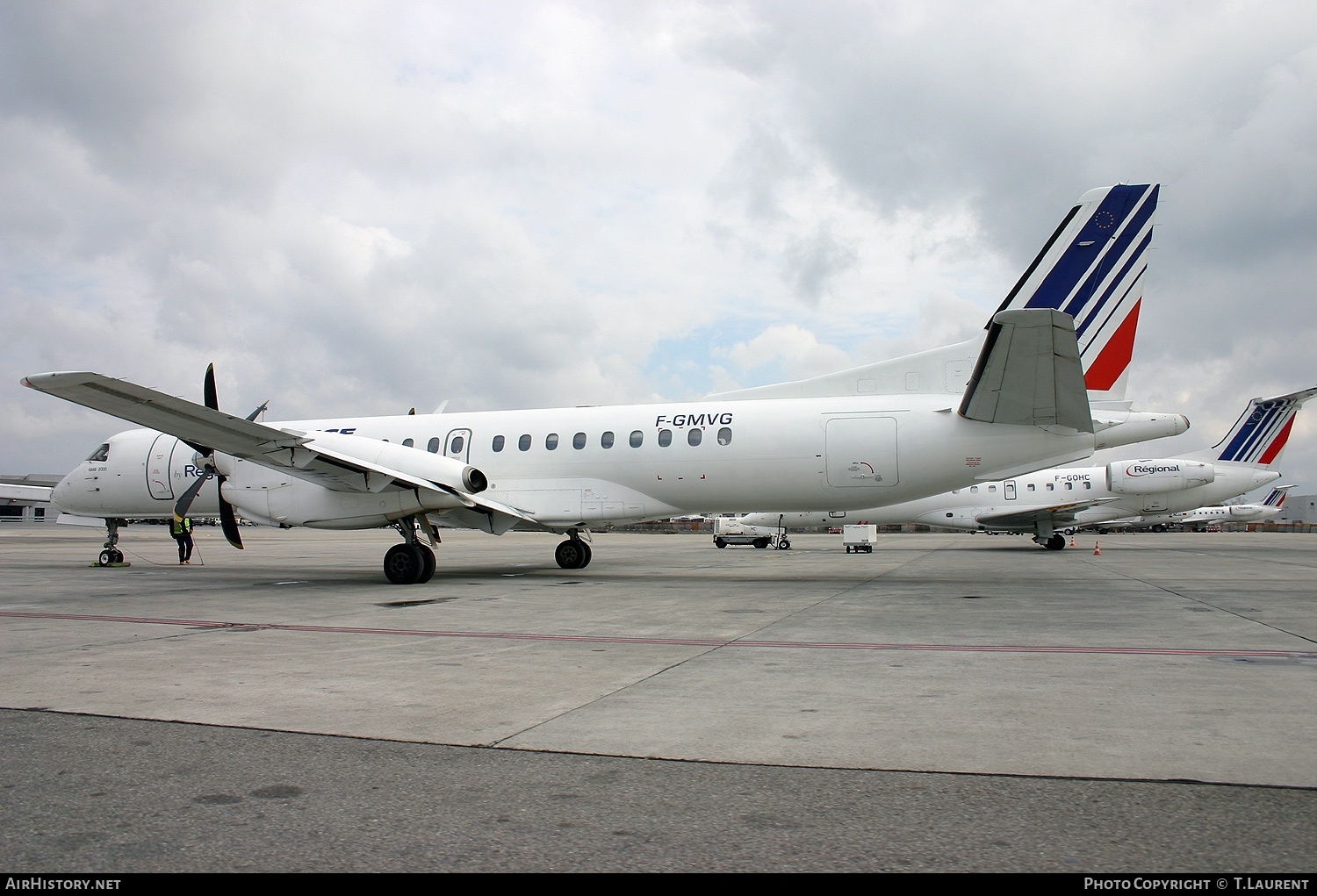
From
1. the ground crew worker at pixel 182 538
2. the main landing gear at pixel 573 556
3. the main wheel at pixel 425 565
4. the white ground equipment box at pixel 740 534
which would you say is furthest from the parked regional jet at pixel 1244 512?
the ground crew worker at pixel 182 538

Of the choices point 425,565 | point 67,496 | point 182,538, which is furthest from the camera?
point 182,538

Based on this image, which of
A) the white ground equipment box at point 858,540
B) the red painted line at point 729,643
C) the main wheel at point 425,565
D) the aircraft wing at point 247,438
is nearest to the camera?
the red painted line at point 729,643

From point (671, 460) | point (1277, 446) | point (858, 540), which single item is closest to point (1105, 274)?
point (671, 460)

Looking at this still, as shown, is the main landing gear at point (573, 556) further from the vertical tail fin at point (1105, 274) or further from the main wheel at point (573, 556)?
the vertical tail fin at point (1105, 274)

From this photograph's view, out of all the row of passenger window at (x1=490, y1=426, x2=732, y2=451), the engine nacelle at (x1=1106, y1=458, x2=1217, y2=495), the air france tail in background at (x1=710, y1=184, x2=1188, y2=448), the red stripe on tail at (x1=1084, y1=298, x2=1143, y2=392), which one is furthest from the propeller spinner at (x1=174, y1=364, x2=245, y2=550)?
the engine nacelle at (x1=1106, y1=458, x2=1217, y2=495)

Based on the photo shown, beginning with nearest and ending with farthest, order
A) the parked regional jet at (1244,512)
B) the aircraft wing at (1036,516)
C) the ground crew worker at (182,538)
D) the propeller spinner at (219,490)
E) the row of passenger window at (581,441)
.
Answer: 1. the propeller spinner at (219,490)
2. the row of passenger window at (581,441)
3. the ground crew worker at (182,538)
4. the aircraft wing at (1036,516)
5. the parked regional jet at (1244,512)

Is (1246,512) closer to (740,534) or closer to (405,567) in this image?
(740,534)

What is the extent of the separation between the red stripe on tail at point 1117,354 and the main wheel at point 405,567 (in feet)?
41.6

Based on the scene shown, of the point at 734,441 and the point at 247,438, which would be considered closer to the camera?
the point at 247,438

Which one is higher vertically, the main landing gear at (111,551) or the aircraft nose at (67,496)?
the aircraft nose at (67,496)

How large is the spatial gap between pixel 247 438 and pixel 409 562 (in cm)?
353

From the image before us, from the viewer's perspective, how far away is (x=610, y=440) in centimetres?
1659

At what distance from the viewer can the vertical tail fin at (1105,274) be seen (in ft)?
47.0

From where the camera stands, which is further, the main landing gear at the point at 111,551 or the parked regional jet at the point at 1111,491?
→ the parked regional jet at the point at 1111,491
